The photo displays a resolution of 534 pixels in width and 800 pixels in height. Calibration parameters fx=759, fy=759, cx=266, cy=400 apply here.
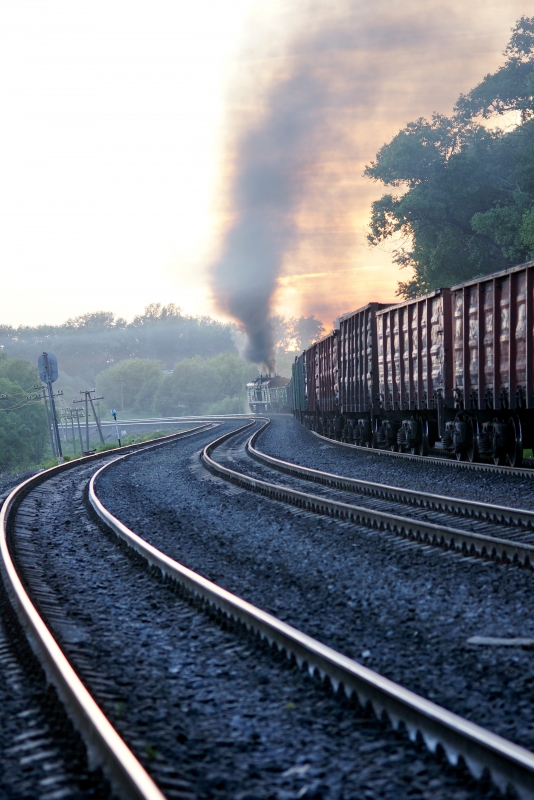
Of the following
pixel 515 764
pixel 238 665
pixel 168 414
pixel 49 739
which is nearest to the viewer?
pixel 515 764

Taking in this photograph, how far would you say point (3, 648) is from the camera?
5.45m

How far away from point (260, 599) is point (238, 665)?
59.3 inches

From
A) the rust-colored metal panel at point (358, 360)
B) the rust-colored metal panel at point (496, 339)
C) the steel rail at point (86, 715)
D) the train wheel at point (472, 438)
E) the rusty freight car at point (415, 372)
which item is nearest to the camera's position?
the steel rail at point (86, 715)

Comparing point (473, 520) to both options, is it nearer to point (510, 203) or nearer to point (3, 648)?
point (3, 648)

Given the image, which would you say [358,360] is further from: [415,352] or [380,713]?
[380,713]

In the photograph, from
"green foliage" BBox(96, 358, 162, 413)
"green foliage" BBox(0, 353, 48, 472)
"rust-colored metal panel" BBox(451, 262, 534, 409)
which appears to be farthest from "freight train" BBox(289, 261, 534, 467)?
"green foliage" BBox(96, 358, 162, 413)

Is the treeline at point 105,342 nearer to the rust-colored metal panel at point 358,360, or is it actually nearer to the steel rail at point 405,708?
the rust-colored metal panel at point 358,360

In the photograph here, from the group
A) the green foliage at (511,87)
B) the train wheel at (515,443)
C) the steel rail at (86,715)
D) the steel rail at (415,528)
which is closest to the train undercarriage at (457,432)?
the train wheel at (515,443)

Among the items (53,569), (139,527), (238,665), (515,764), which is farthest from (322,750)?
(139,527)

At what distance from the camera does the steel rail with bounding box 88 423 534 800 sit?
3.16 meters

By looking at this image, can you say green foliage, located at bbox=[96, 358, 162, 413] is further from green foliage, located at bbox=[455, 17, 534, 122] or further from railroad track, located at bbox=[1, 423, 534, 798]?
railroad track, located at bbox=[1, 423, 534, 798]

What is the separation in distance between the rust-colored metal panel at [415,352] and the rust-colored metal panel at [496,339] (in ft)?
1.20

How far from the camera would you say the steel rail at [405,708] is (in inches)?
124

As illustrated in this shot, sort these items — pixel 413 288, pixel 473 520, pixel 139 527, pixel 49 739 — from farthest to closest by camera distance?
1. pixel 413 288
2. pixel 139 527
3. pixel 473 520
4. pixel 49 739
